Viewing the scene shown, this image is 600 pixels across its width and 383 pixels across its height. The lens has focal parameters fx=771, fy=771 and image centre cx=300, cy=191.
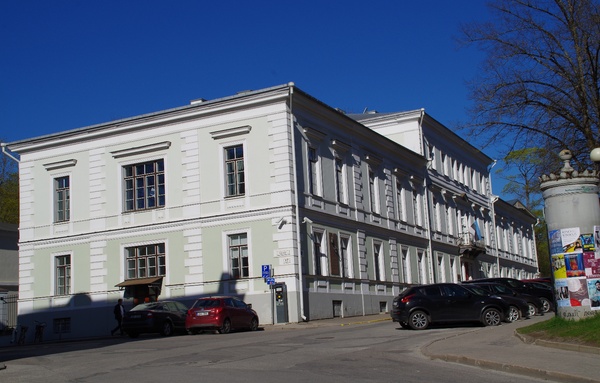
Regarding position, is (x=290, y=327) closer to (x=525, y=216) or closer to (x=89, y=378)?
(x=89, y=378)

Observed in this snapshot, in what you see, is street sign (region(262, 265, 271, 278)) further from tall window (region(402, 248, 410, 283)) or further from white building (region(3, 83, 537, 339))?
tall window (region(402, 248, 410, 283))

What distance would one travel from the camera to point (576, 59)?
25781 millimetres

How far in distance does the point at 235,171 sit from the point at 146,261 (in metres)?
6.73

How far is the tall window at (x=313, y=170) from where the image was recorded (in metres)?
36.9

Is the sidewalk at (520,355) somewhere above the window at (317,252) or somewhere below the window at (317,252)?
Result: below

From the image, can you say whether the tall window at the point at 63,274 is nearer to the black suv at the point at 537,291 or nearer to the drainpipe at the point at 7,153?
the drainpipe at the point at 7,153

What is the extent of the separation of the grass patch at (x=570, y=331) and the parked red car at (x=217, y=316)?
12559 millimetres

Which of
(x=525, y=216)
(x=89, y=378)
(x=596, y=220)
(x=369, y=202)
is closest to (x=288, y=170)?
(x=369, y=202)

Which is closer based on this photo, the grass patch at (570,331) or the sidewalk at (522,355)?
the sidewalk at (522,355)

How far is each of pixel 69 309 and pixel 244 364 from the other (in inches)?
1034

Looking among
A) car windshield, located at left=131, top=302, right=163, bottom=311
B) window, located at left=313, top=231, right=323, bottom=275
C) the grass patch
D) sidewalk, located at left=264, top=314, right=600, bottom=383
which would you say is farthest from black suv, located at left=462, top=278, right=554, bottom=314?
car windshield, located at left=131, top=302, right=163, bottom=311

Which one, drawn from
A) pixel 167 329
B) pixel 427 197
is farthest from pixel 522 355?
pixel 427 197

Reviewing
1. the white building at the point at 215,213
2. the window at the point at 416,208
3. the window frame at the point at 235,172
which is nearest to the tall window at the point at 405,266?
the white building at the point at 215,213

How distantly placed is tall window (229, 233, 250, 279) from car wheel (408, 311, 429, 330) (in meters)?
12.1
